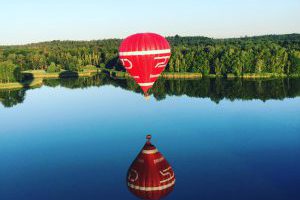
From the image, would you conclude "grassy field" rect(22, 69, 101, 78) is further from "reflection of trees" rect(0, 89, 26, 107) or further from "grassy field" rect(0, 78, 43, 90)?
"reflection of trees" rect(0, 89, 26, 107)

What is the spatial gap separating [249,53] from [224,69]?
198 inches

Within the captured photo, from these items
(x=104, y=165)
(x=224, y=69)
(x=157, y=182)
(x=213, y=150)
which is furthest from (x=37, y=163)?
(x=224, y=69)

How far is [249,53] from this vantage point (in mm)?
64250

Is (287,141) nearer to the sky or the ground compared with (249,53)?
nearer to the ground

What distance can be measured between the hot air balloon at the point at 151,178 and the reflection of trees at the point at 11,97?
92.3 feet

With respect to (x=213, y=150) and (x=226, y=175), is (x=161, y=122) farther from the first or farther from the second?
(x=226, y=175)

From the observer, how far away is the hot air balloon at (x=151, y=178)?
18594mm

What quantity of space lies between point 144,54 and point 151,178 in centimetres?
821

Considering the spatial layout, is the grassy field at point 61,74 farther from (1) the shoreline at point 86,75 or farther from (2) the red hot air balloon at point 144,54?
(2) the red hot air balloon at point 144,54

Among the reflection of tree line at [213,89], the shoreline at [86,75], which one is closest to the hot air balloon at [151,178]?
the reflection of tree line at [213,89]

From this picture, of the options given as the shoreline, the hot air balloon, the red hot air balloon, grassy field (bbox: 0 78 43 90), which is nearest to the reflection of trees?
grassy field (bbox: 0 78 43 90)

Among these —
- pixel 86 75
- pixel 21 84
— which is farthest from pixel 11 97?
pixel 86 75

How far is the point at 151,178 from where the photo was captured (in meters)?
19.2

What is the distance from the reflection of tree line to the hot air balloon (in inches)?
861
